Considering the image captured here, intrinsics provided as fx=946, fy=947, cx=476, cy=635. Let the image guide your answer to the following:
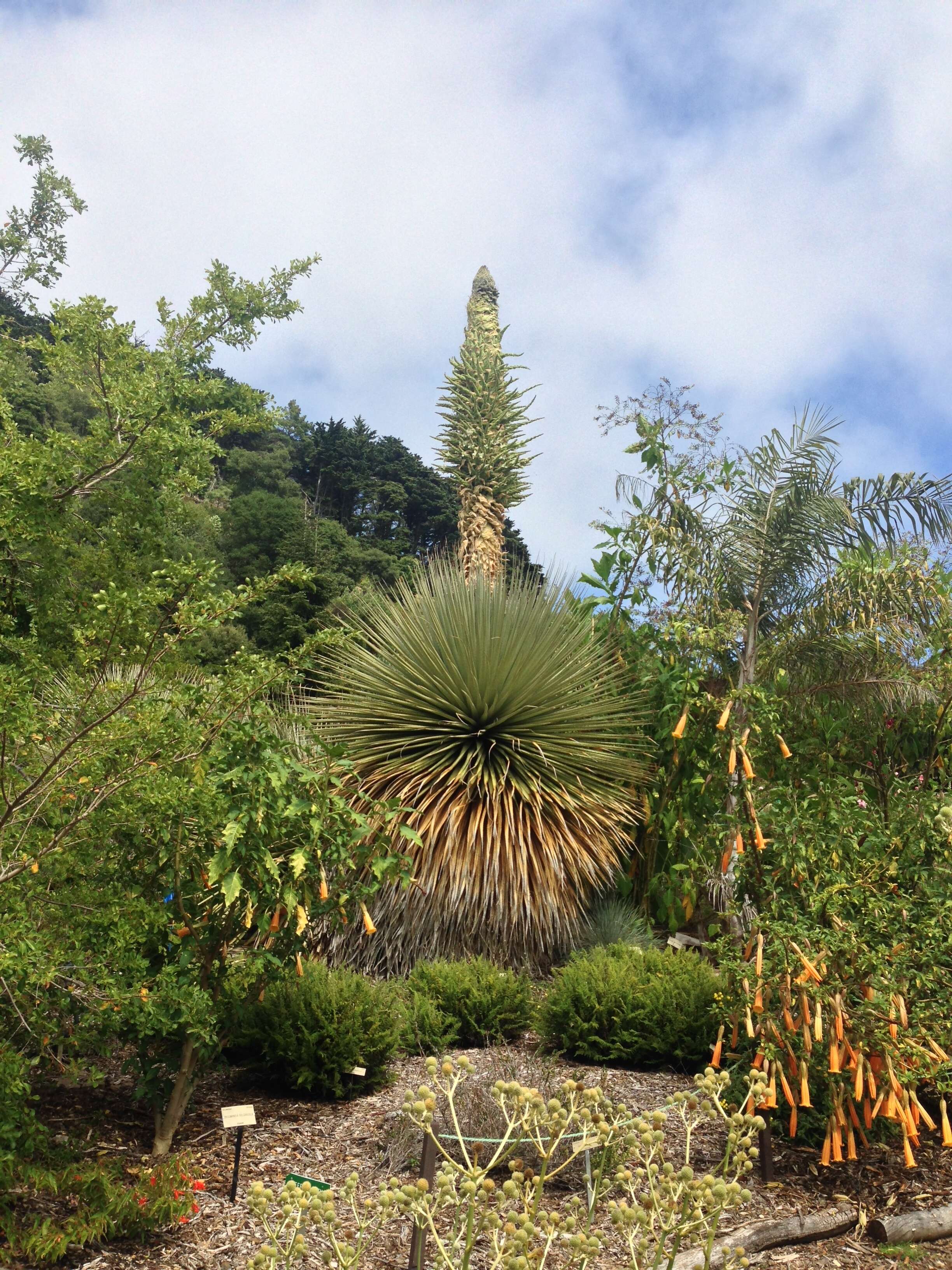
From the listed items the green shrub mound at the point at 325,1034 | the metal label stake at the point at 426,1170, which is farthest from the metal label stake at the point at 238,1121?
the green shrub mound at the point at 325,1034

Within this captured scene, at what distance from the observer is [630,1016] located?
5.09 m

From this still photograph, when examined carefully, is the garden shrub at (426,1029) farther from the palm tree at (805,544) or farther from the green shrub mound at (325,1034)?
the palm tree at (805,544)

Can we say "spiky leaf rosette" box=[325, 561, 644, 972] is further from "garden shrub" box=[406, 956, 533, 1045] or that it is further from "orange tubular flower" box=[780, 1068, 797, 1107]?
"orange tubular flower" box=[780, 1068, 797, 1107]

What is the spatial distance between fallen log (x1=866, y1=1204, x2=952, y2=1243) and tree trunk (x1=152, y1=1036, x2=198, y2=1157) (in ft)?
9.23

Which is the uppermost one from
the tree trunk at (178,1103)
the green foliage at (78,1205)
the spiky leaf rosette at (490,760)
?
the spiky leaf rosette at (490,760)

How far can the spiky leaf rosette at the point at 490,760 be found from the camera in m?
6.72

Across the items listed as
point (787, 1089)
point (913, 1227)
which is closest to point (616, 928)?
point (913, 1227)

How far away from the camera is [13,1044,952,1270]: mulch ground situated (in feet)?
11.2

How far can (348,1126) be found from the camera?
4.40 m

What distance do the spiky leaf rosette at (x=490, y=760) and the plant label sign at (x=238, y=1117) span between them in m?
2.83

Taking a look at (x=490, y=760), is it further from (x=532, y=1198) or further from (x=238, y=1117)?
(x=532, y=1198)

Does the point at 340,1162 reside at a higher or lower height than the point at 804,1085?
lower

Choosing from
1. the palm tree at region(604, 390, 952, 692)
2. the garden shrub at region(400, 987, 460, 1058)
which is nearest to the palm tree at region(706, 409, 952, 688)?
the palm tree at region(604, 390, 952, 692)

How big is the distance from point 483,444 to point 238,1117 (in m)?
7.57
